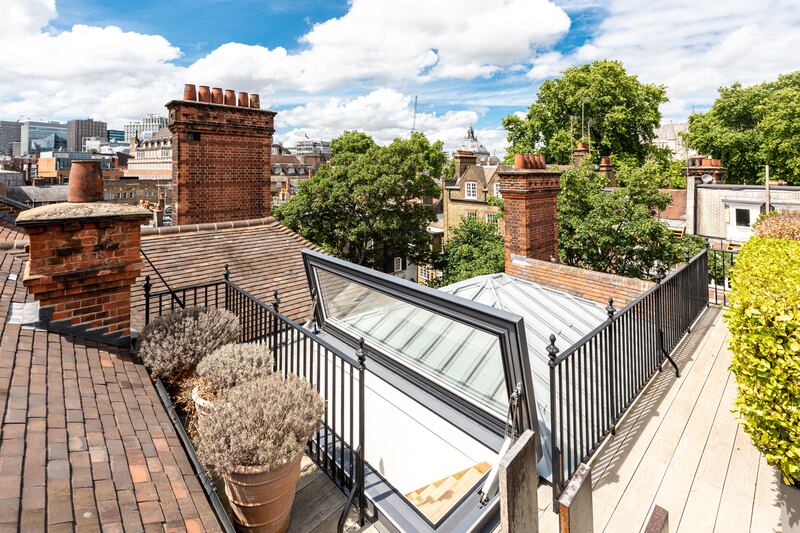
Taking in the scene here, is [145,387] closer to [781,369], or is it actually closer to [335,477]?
[335,477]

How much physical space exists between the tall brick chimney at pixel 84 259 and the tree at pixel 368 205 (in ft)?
61.9

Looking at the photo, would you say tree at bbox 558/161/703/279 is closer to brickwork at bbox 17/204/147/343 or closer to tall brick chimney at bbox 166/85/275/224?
tall brick chimney at bbox 166/85/275/224

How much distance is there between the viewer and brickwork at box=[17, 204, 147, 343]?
3.27 meters

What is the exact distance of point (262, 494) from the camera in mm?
2340

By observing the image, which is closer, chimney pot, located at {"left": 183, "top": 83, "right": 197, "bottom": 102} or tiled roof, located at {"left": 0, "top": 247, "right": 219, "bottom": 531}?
tiled roof, located at {"left": 0, "top": 247, "right": 219, "bottom": 531}

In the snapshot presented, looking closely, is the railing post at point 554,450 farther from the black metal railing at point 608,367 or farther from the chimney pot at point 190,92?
the chimney pot at point 190,92

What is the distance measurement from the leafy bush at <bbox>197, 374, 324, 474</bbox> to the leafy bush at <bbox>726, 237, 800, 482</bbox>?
291 centimetres

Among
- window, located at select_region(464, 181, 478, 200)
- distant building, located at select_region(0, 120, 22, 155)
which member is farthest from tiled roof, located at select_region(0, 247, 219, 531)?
distant building, located at select_region(0, 120, 22, 155)

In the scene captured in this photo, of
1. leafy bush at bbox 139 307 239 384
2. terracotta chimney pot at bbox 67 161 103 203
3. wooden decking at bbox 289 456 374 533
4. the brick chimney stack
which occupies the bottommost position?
wooden decking at bbox 289 456 374 533

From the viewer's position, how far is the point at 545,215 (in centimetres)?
817


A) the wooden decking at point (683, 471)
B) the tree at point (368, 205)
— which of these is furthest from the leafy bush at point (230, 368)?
the tree at point (368, 205)

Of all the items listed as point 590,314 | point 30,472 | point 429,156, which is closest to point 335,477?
point 30,472

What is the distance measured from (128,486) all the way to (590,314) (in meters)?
4.62

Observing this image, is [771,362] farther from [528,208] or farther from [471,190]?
[471,190]
